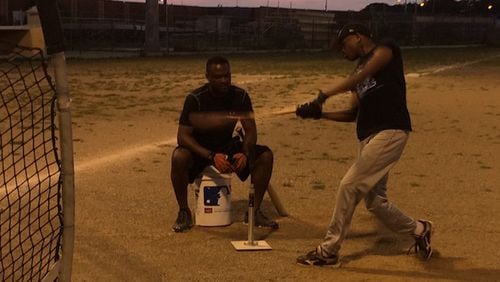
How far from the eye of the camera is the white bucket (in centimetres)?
569

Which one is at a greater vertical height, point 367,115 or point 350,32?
point 350,32

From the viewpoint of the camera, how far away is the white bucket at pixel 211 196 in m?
Answer: 5.69

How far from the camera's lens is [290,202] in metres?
6.64

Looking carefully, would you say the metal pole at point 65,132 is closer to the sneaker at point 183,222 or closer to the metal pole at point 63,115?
the metal pole at point 63,115

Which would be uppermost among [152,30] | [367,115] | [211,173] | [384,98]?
[384,98]

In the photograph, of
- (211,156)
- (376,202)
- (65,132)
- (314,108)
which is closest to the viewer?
(65,132)

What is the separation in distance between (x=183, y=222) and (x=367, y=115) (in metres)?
1.85

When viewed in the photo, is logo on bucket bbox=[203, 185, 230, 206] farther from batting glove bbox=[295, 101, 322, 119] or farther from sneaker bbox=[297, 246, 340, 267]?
batting glove bbox=[295, 101, 322, 119]

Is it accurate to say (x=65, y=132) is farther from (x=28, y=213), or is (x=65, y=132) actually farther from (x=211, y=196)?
(x=28, y=213)

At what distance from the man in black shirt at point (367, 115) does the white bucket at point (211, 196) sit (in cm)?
112

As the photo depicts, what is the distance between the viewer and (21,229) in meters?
5.45

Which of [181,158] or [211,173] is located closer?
[181,158]

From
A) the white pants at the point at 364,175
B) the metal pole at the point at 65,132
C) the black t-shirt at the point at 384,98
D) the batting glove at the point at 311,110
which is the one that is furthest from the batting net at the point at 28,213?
the black t-shirt at the point at 384,98

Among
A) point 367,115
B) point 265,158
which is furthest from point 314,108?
point 265,158
